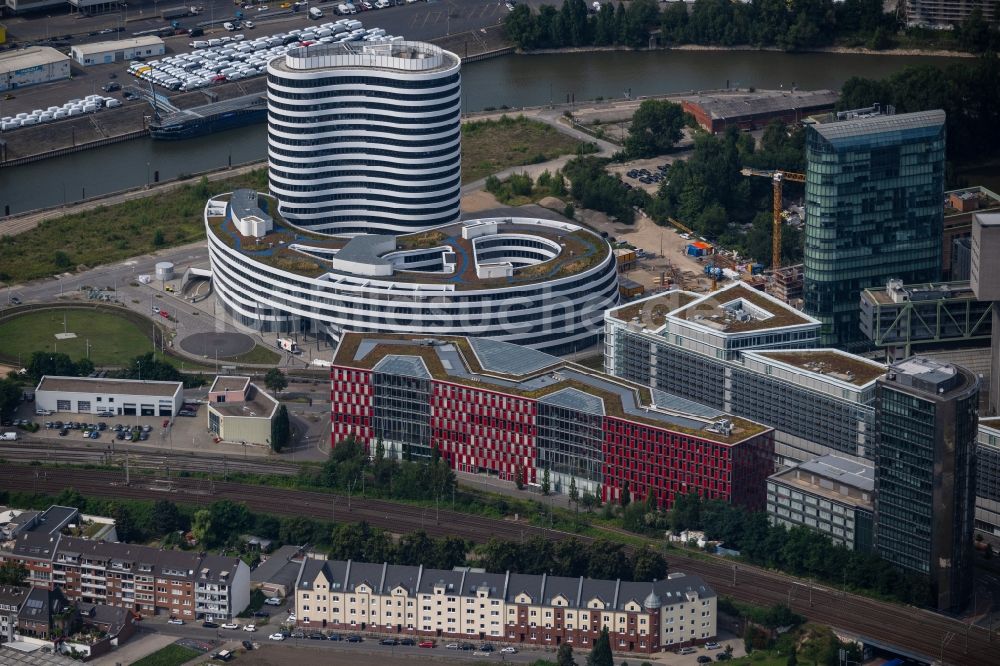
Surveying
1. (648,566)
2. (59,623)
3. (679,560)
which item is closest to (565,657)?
(648,566)

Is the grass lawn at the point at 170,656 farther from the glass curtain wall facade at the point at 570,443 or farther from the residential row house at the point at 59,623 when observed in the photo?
the glass curtain wall facade at the point at 570,443

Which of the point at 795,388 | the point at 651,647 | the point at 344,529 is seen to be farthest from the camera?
the point at 795,388

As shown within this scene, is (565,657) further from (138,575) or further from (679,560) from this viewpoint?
(138,575)

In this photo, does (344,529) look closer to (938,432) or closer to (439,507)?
(439,507)

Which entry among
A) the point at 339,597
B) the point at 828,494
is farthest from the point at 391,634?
the point at 828,494

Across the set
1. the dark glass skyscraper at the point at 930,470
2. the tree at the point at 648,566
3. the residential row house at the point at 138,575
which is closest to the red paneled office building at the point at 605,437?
the tree at the point at 648,566

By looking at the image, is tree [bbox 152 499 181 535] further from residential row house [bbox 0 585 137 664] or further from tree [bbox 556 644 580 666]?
tree [bbox 556 644 580 666]
